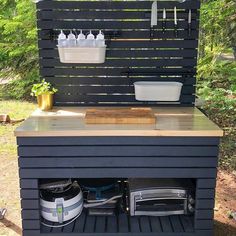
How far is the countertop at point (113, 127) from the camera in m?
2.06

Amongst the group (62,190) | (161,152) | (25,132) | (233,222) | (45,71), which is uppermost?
(45,71)

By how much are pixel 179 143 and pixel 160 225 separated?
64 centimetres

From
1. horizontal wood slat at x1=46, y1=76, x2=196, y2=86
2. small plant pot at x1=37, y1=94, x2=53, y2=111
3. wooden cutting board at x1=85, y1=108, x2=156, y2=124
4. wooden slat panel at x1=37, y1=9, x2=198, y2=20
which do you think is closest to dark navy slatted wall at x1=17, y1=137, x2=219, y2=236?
wooden cutting board at x1=85, y1=108, x2=156, y2=124

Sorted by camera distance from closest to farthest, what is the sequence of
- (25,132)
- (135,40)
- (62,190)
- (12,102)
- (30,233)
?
1. (25,132)
2. (30,233)
3. (62,190)
4. (135,40)
5. (12,102)

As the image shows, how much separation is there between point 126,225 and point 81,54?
1.26 m

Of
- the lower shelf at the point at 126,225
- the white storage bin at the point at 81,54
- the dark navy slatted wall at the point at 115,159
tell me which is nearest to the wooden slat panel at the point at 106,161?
the dark navy slatted wall at the point at 115,159

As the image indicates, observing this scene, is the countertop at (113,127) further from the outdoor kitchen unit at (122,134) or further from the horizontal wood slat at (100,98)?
the horizontal wood slat at (100,98)

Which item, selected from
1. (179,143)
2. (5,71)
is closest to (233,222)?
(179,143)

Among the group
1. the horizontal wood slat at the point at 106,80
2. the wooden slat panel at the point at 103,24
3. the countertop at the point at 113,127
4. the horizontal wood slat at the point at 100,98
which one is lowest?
the countertop at the point at 113,127

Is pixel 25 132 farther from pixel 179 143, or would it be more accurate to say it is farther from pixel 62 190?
pixel 179 143

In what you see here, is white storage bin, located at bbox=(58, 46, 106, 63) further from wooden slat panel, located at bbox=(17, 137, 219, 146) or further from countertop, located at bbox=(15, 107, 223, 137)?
wooden slat panel, located at bbox=(17, 137, 219, 146)

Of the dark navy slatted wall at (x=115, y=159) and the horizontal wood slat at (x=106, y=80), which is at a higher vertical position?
the horizontal wood slat at (x=106, y=80)

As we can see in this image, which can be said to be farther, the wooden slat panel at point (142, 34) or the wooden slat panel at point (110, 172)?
the wooden slat panel at point (142, 34)

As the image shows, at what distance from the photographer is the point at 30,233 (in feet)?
7.36
